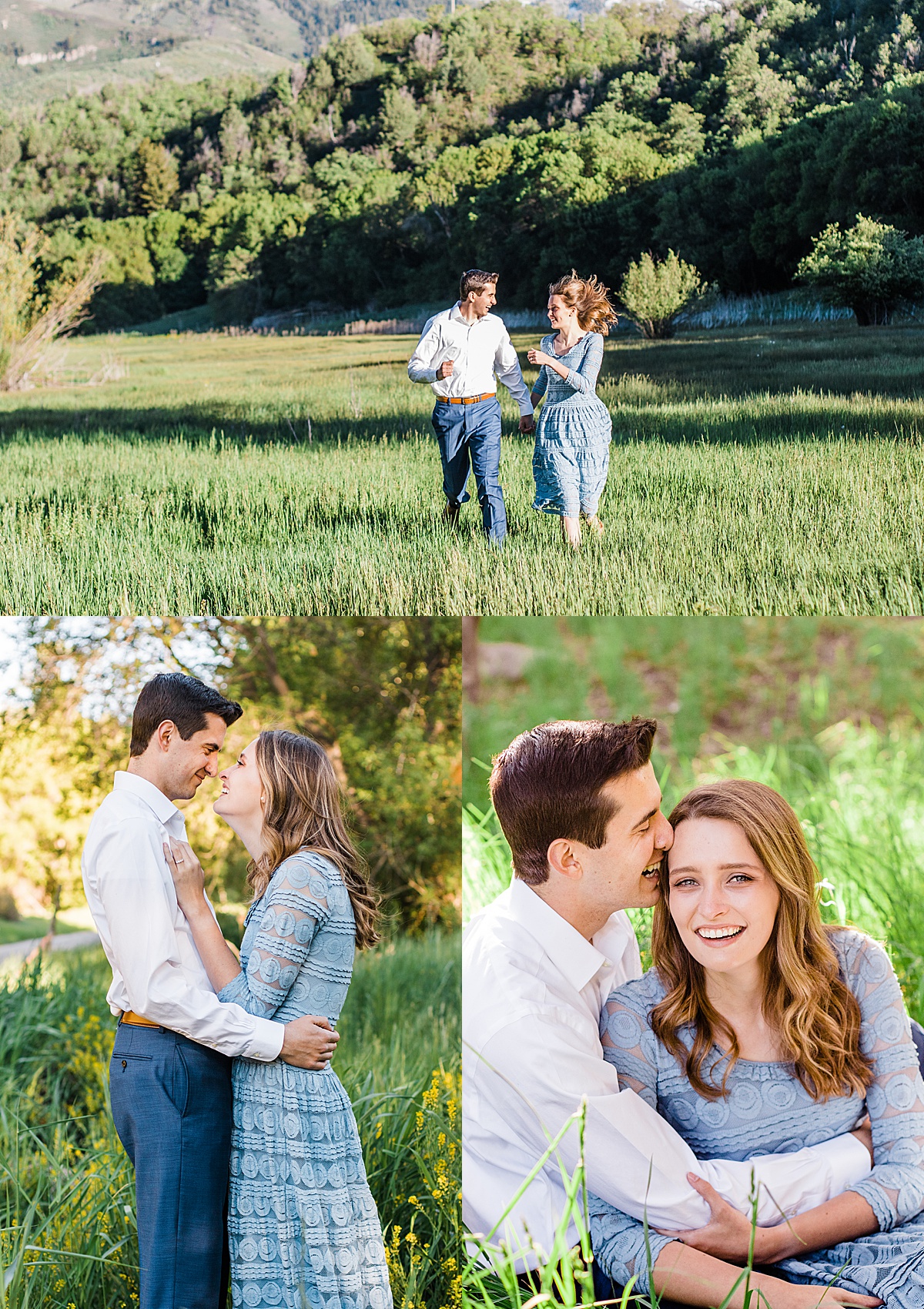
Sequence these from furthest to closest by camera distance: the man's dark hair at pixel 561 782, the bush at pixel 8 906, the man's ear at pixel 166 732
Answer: the bush at pixel 8 906 < the man's ear at pixel 166 732 < the man's dark hair at pixel 561 782

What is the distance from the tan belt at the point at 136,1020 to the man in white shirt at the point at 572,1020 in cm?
79

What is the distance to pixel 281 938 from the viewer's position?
2.74m

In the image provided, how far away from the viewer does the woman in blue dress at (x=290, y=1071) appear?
2770mm

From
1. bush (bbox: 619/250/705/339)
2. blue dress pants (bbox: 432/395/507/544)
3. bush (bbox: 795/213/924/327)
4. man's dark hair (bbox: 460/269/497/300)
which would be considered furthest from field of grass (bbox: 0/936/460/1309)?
bush (bbox: 795/213/924/327)

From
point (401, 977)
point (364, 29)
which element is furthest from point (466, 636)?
point (364, 29)

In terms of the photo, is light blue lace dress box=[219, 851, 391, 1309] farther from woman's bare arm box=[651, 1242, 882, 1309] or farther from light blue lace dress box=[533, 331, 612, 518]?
light blue lace dress box=[533, 331, 612, 518]

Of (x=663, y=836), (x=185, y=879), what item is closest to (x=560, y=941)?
(x=663, y=836)

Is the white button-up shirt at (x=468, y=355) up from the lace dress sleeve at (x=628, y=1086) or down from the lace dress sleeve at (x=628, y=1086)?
up

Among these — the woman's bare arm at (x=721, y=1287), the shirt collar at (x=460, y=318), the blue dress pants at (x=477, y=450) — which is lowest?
the woman's bare arm at (x=721, y=1287)

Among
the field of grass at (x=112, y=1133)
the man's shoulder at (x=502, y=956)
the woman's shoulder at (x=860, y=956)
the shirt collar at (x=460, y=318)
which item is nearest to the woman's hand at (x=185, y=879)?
the man's shoulder at (x=502, y=956)

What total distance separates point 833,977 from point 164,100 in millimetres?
7870

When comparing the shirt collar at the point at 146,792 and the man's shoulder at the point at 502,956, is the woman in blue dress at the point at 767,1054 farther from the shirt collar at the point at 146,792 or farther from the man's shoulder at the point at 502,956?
the shirt collar at the point at 146,792

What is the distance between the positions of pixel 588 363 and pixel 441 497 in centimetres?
118

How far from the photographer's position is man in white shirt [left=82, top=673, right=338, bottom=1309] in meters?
2.68
